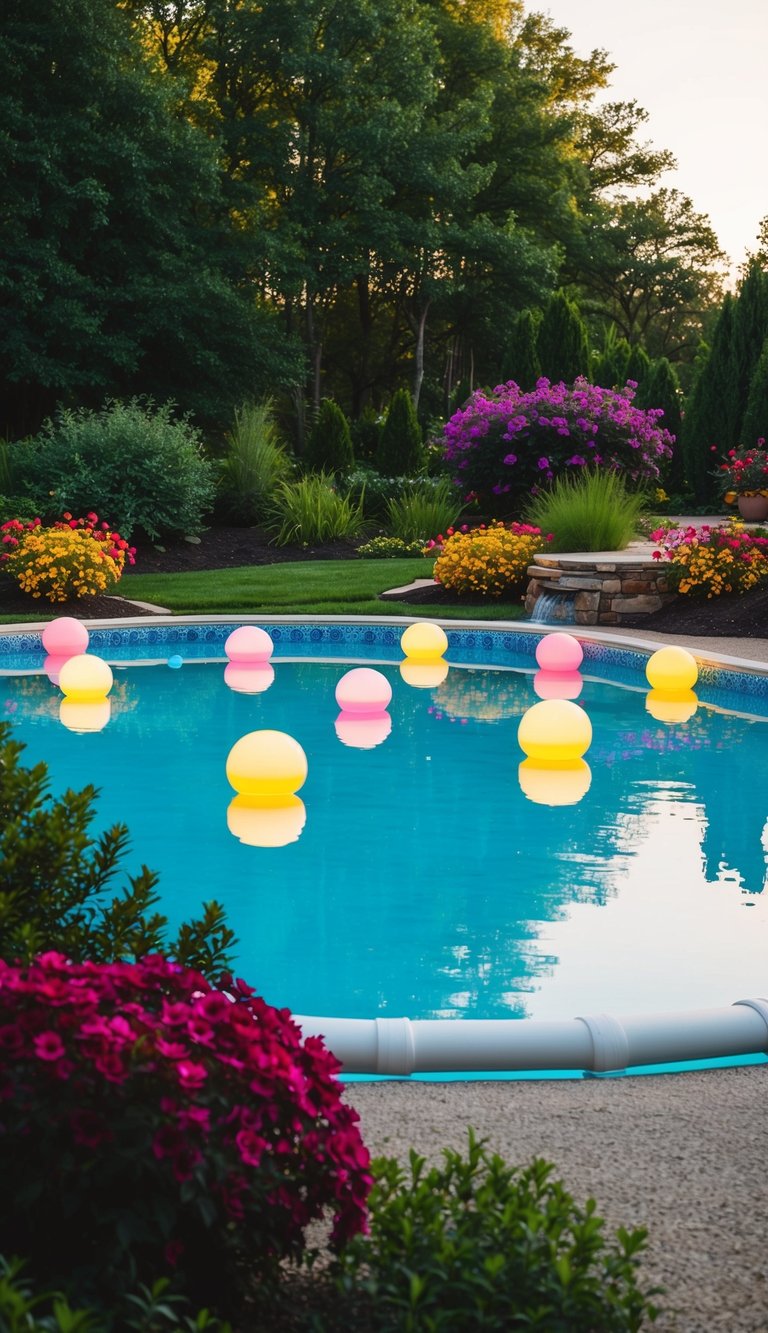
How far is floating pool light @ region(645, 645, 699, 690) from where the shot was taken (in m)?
11.3

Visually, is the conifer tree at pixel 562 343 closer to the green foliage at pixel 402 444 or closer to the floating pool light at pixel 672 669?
the green foliage at pixel 402 444

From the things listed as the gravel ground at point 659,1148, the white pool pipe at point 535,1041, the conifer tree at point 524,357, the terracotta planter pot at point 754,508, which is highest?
the conifer tree at point 524,357

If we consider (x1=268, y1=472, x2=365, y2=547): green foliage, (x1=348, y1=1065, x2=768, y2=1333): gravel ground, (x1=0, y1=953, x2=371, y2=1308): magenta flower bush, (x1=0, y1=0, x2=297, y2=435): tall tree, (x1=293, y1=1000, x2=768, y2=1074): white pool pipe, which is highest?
(x1=0, y1=0, x2=297, y2=435): tall tree

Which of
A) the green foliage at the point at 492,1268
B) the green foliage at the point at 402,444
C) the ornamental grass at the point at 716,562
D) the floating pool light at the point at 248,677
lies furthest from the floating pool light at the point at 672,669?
the green foliage at the point at 402,444

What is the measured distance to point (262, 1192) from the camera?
202 cm

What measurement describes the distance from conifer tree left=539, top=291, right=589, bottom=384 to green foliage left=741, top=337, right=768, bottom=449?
3.23m

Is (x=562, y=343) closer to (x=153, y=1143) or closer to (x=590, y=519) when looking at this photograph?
(x=590, y=519)

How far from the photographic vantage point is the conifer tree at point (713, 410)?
25.6m

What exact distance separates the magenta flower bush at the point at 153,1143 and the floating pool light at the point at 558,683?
982 centimetres

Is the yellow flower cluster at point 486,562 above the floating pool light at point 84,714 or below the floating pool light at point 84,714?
above

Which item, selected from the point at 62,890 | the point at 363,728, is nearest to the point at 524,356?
the point at 363,728

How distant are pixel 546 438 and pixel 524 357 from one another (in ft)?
Result: 21.7

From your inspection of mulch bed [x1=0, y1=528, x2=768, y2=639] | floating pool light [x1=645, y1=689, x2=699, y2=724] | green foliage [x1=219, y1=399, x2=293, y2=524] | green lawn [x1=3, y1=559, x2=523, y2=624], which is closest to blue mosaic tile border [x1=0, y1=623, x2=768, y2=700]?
green lawn [x1=3, y1=559, x2=523, y2=624]

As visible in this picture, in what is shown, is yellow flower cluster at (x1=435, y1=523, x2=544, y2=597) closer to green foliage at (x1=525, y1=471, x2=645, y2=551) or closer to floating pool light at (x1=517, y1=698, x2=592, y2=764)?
green foliage at (x1=525, y1=471, x2=645, y2=551)
